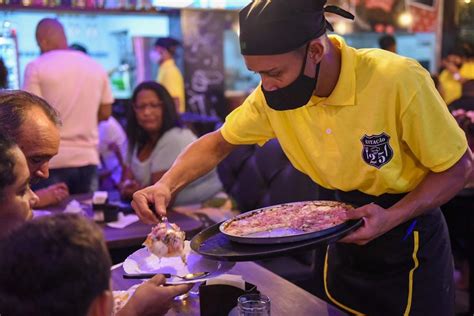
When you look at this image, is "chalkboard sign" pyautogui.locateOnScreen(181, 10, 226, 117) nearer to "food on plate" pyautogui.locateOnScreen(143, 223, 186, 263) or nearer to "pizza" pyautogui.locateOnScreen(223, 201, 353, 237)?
"pizza" pyautogui.locateOnScreen(223, 201, 353, 237)

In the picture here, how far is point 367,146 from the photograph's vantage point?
1852 millimetres

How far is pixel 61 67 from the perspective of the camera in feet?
15.0

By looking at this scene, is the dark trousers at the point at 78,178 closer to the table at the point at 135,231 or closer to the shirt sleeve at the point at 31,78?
the shirt sleeve at the point at 31,78

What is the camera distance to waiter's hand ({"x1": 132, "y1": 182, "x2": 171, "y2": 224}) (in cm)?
196

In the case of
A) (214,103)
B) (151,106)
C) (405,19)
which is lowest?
(214,103)

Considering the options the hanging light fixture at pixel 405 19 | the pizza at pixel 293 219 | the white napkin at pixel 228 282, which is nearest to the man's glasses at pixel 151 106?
the pizza at pixel 293 219

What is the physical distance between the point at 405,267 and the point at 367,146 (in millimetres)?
449

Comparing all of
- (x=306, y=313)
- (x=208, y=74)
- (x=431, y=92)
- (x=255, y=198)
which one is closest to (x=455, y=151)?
(x=431, y=92)

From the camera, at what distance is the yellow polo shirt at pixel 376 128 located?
5.77 ft

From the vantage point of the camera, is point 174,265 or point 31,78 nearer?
point 174,265

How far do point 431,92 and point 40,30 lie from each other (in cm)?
378

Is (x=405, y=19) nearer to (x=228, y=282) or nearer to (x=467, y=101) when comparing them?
(x=467, y=101)

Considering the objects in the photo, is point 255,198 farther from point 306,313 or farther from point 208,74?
point 208,74

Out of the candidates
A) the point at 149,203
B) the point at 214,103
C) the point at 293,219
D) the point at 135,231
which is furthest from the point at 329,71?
the point at 214,103
